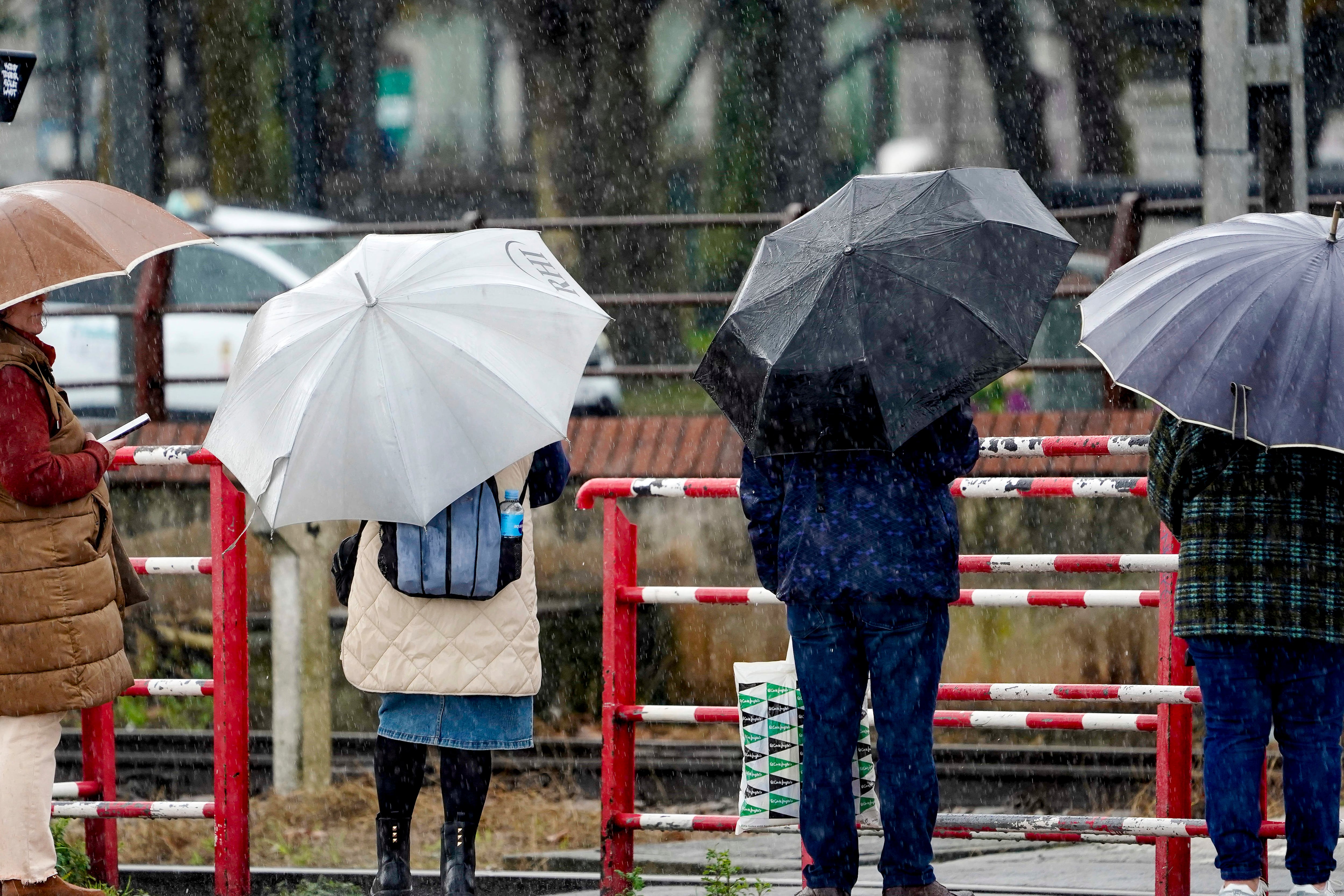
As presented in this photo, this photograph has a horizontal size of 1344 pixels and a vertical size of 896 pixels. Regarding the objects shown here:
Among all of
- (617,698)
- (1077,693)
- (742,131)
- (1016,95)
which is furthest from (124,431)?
(742,131)

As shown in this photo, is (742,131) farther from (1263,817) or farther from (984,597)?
(1263,817)

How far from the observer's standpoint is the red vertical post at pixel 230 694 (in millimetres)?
5531

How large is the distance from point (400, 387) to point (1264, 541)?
2086mm

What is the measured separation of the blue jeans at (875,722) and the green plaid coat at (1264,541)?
2.12ft

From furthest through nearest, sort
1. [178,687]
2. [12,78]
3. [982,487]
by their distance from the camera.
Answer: [178,687], [12,78], [982,487]

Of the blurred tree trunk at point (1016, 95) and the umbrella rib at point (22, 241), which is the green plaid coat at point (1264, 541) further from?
the blurred tree trunk at point (1016, 95)

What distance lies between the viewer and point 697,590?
18.3 feet

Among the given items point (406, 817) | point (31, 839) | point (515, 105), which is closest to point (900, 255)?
point (406, 817)

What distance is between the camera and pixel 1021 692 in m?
5.10

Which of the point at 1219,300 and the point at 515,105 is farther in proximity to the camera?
the point at 515,105

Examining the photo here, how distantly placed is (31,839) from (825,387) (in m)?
2.37

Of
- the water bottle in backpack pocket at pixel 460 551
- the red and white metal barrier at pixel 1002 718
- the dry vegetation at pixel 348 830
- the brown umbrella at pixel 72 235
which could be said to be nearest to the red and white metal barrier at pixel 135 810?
the water bottle in backpack pocket at pixel 460 551

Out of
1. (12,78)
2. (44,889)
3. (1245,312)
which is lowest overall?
(44,889)

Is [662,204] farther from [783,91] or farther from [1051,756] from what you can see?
[1051,756]
